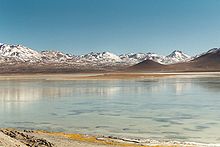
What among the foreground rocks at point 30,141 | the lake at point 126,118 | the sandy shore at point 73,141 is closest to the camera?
the foreground rocks at point 30,141

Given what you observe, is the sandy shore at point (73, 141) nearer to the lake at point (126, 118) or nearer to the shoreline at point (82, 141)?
the shoreline at point (82, 141)

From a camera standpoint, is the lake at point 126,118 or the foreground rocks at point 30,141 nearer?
the foreground rocks at point 30,141

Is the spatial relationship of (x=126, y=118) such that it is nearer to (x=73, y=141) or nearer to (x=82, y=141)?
(x=82, y=141)

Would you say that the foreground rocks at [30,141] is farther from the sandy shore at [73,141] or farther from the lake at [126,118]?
the lake at [126,118]

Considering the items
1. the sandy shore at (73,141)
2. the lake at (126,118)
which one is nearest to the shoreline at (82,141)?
the sandy shore at (73,141)

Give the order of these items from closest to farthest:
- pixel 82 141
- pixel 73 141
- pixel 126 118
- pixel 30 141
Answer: pixel 30 141, pixel 73 141, pixel 82 141, pixel 126 118

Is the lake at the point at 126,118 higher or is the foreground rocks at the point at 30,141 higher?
the foreground rocks at the point at 30,141

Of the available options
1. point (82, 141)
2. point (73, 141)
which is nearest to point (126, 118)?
point (82, 141)

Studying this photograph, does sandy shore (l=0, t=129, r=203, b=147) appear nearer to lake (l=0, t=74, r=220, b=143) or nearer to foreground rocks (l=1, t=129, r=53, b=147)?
foreground rocks (l=1, t=129, r=53, b=147)

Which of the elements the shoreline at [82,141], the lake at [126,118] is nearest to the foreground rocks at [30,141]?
the shoreline at [82,141]

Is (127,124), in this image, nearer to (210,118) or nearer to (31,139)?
(210,118)

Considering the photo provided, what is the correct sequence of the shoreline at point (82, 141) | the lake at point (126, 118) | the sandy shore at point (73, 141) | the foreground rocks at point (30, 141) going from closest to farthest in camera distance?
the foreground rocks at point (30, 141) → the sandy shore at point (73, 141) → the shoreline at point (82, 141) → the lake at point (126, 118)

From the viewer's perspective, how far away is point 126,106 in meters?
23.9

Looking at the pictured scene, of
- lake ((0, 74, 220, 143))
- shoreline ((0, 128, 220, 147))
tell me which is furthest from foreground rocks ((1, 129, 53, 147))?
lake ((0, 74, 220, 143))
